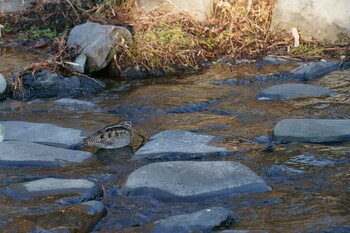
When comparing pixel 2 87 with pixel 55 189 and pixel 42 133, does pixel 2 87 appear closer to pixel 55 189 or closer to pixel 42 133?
pixel 42 133

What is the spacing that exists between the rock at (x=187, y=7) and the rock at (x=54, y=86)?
1.94 m

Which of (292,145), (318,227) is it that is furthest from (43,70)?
(318,227)

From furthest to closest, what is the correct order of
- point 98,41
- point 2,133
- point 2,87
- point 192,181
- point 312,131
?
point 98,41
point 2,87
point 2,133
point 312,131
point 192,181

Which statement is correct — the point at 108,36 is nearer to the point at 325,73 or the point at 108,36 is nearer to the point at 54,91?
the point at 54,91

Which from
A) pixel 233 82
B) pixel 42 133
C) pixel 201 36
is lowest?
pixel 233 82

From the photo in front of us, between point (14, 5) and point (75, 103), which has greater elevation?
point (14, 5)

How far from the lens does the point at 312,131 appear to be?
16.0ft

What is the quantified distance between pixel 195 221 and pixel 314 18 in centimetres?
534

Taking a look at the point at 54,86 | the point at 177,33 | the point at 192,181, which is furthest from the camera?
the point at 177,33

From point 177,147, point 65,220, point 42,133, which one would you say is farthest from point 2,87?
point 65,220

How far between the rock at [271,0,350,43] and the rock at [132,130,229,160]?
145 inches

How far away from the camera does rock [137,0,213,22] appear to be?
868 centimetres

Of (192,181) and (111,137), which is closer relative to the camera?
(192,181)

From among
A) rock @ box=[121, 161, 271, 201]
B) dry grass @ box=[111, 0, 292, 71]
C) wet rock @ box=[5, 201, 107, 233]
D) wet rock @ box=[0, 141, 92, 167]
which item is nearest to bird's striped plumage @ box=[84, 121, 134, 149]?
wet rock @ box=[0, 141, 92, 167]
